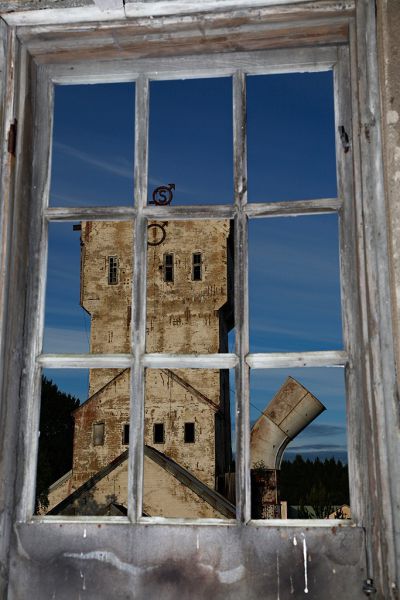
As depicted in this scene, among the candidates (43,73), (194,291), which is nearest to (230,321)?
(194,291)

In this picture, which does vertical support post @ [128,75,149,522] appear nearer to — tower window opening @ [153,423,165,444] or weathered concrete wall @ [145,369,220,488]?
weathered concrete wall @ [145,369,220,488]

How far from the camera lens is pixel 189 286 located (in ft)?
87.1

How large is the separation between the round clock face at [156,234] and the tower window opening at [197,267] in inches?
56.5

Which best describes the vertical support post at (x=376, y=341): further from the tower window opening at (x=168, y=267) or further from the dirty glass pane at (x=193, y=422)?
the tower window opening at (x=168, y=267)

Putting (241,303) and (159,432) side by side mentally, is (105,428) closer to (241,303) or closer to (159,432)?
(159,432)

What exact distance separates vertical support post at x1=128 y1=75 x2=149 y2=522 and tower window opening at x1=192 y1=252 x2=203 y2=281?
24631mm

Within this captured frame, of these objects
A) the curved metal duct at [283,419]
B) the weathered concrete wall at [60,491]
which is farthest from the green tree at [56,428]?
the curved metal duct at [283,419]

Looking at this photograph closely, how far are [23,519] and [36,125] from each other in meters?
0.93

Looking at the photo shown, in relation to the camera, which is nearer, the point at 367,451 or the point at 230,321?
the point at 367,451

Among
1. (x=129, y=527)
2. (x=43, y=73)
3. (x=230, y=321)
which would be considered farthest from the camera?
(x=230, y=321)

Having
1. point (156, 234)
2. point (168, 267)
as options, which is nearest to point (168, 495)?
point (168, 267)

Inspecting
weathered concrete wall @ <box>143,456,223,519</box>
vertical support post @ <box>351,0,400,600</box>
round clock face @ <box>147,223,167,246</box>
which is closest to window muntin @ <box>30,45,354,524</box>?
vertical support post @ <box>351,0,400,600</box>

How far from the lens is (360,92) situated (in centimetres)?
144

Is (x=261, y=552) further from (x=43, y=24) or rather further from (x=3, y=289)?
(x=43, y=24)
